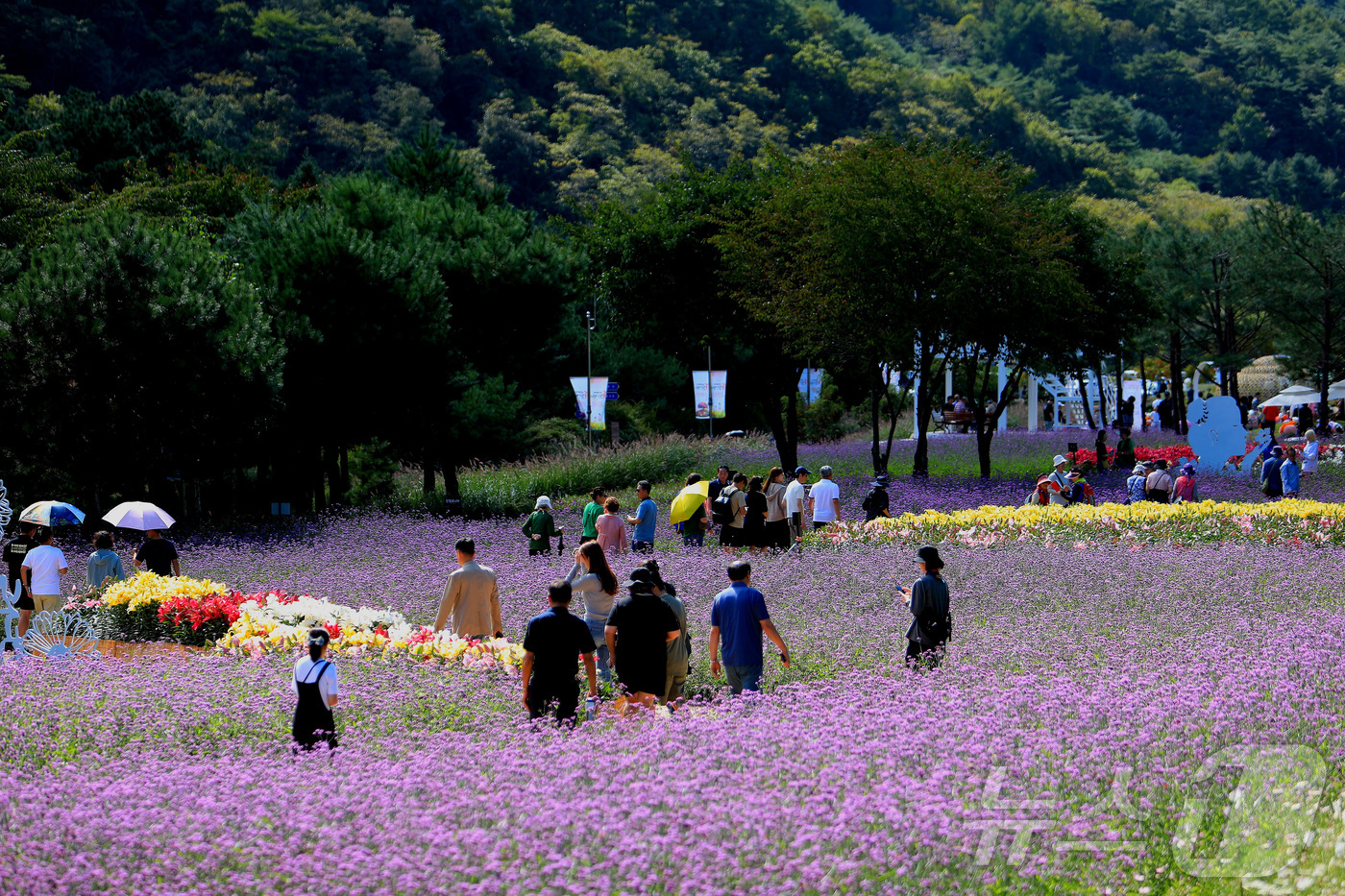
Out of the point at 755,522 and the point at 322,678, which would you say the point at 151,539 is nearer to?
the point at 755,522

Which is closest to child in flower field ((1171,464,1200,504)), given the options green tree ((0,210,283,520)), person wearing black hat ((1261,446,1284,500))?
person wearing black hat ((1261,446,1284,500))

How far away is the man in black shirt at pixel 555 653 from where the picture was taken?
7742mm

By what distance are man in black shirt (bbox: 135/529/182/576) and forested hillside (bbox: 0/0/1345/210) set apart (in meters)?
35.4

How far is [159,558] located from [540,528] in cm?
487

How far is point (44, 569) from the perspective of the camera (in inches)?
489

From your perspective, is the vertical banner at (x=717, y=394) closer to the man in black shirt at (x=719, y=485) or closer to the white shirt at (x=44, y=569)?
the man in black shirt at (x=719, y=485)

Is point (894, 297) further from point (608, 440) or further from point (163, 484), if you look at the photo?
point (608, 440)

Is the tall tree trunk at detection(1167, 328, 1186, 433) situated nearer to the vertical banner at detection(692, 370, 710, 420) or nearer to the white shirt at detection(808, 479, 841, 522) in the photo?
the vertical banner at detection(692, 370, 710, 420)

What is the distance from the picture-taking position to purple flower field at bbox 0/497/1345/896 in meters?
4.88

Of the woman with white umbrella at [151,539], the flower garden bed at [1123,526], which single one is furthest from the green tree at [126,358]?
the flower garden bed at [1123,526]

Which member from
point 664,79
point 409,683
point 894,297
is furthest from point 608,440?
point 664,79

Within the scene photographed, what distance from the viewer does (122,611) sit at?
1245 cm

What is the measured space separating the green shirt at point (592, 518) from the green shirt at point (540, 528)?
73cm

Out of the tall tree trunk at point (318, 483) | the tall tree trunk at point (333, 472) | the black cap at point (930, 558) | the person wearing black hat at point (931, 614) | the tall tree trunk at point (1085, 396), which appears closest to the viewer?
the black cap at point (930, 558)
